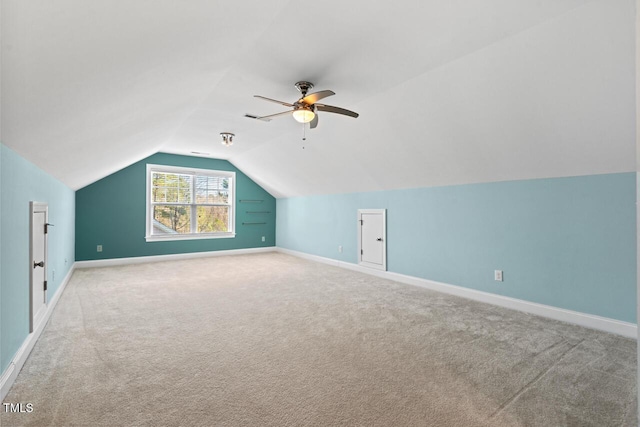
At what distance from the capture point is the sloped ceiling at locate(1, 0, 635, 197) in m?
1.45

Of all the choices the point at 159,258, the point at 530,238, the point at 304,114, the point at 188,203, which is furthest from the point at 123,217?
the point at 530,238

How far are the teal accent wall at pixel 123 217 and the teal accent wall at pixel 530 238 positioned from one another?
4.53 metres

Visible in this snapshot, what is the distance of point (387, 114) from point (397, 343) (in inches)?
99.7

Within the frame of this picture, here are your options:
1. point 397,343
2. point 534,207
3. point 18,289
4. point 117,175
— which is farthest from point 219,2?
point 117,175

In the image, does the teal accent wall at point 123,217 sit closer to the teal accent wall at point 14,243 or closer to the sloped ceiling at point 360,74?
the sloped ceiling at point 360,74

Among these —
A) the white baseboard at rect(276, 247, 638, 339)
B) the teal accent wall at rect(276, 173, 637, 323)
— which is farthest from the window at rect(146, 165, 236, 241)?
the white baseboard at rect(276, 247, 638, 339)

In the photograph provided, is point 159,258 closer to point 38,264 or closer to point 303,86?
point 38,264

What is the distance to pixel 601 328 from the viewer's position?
2.99 metres

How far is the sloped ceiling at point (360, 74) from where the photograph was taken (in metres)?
1.45

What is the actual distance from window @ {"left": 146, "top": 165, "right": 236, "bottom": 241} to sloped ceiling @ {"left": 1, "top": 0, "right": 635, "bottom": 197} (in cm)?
288

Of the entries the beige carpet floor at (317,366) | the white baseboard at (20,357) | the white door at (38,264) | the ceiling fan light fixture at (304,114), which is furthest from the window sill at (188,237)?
the ceiling fan light fixture at (304,114)

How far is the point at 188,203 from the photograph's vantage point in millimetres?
7379

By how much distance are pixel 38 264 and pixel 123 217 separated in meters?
3.99

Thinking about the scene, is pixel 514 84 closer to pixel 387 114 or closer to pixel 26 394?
pixel 387 114
